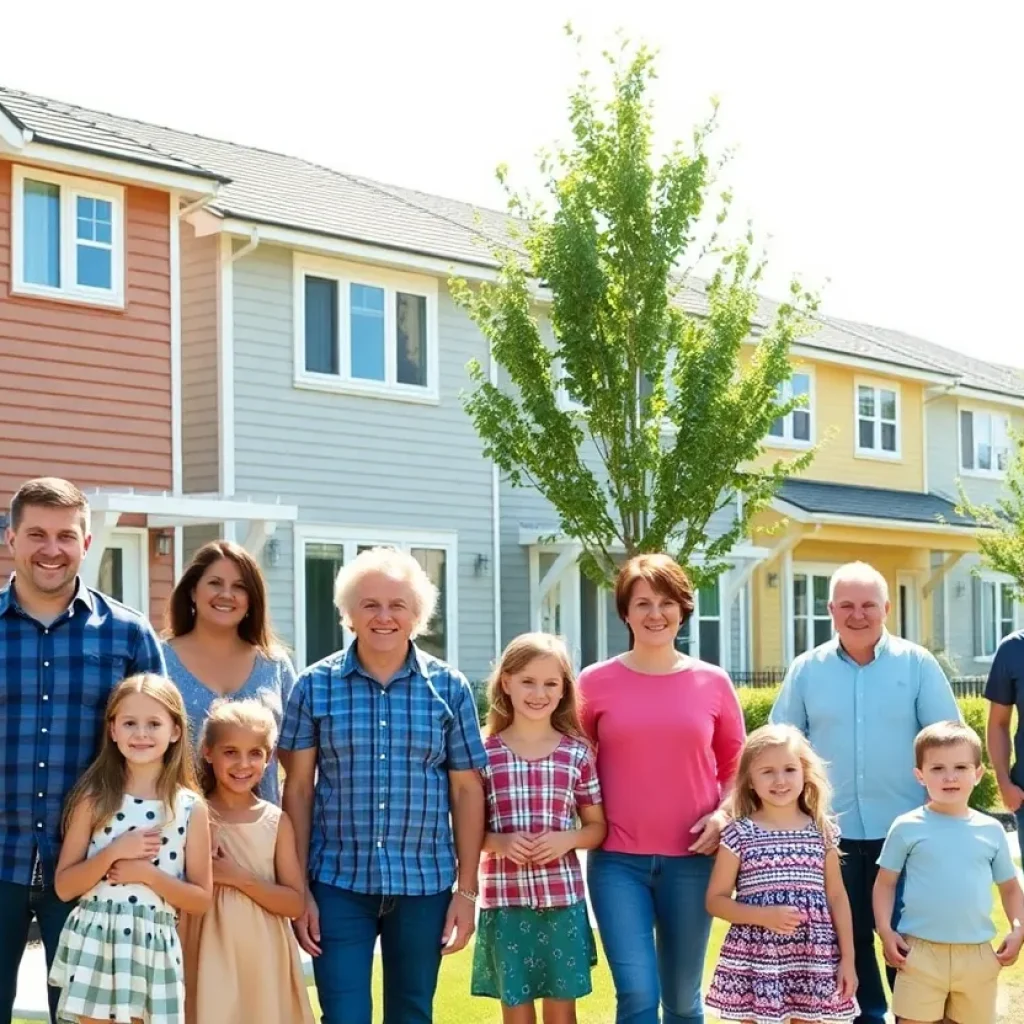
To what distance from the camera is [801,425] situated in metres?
25.4

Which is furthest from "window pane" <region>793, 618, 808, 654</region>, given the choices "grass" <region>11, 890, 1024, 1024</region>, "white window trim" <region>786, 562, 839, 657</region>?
"grass" <region>11, 890, 1024, 1024</region>

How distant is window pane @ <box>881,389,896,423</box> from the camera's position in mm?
27172

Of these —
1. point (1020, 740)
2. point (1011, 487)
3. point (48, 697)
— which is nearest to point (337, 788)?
point (48, 697)

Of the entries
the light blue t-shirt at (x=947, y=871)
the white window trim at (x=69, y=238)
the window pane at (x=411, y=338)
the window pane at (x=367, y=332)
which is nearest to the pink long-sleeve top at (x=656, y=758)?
the light blue t-shirt at (x=947, y=871)

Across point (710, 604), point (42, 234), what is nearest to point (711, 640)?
point (710, 604)

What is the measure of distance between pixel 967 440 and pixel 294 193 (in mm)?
15786

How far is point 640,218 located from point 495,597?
23.8 ft

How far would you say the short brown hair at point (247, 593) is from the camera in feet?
18.2

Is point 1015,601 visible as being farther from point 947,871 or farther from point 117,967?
point 117,967

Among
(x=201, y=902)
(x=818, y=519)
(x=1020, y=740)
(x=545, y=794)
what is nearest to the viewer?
(x=201, y=902)

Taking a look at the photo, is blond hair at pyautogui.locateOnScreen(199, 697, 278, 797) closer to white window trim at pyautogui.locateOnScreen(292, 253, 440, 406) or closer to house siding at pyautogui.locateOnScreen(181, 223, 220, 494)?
house siding at pyautogui.locateOnScreen(181, 223, 220, 494)

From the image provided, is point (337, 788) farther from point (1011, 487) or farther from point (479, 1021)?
point (1011, 487)

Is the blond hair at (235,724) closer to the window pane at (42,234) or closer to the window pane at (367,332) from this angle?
the window pane at (42,234)

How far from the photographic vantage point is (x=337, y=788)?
16.6 ft
